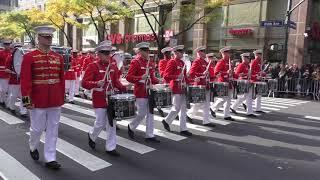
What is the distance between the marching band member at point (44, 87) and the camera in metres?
6.18

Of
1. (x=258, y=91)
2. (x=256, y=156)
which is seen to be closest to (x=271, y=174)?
(x=256, y=156)

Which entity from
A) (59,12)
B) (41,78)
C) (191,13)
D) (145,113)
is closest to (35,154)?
(41,78)

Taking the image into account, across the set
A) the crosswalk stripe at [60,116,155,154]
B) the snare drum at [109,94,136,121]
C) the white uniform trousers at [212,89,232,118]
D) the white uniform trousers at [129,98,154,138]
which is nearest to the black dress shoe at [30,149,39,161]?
the snare drum at [109,94,136,121]

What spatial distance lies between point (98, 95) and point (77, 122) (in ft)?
11.5

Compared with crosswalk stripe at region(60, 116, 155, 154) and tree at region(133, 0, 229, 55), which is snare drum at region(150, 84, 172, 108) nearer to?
crosswalk stripe at region(60, 116, 155, 154)

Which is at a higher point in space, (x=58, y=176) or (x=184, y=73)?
(x=184, y=73)

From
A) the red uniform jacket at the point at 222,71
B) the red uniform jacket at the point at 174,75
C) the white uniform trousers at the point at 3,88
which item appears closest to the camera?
the red uniform jacket at the point at 174,75

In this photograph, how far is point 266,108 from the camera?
1469cm

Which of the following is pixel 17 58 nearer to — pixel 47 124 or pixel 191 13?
pixel 47 124

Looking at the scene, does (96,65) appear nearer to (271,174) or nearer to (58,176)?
(58,176)

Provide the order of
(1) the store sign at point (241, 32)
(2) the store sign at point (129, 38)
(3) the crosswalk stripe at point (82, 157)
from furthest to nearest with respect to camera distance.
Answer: (2) the store sign at point (129, 38) → (1) the store sign at point (241, 32) → (3) the crosswalk stripe at point (82, 157)

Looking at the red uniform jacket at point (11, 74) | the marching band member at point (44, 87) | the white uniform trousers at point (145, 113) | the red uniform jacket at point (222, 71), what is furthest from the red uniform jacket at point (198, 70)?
the red uniform jacket at point (11, 74)

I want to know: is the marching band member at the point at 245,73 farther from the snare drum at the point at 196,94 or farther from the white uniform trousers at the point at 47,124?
the white uniform trousers at the point at 47,124

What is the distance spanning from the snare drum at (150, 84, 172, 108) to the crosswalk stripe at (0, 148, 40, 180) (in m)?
3.12
